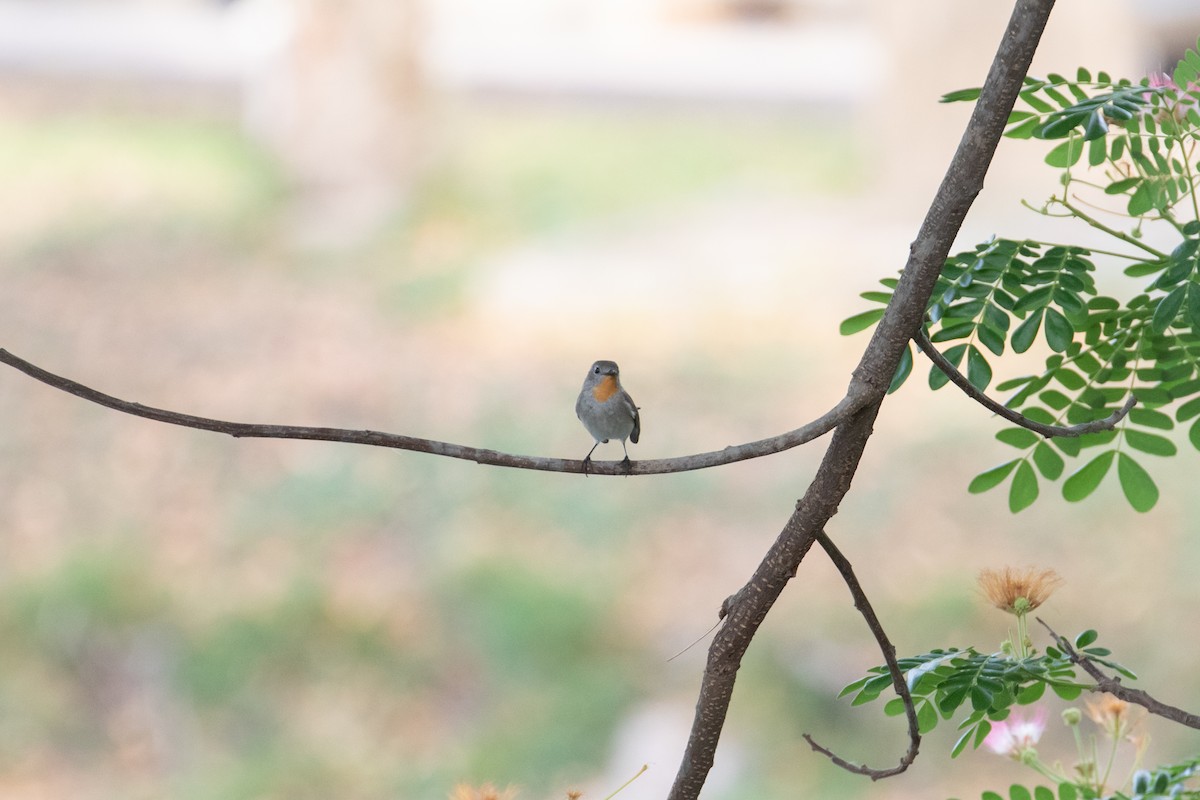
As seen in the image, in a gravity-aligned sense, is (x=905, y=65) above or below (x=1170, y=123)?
above

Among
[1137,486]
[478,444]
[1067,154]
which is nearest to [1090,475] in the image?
Answer: [1137,486]

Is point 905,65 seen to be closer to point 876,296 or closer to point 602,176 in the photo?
point 602,176

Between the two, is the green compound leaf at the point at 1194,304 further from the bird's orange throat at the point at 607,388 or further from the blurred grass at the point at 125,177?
the blurred grass at the point at 125,177

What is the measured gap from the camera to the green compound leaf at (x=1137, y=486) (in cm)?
90

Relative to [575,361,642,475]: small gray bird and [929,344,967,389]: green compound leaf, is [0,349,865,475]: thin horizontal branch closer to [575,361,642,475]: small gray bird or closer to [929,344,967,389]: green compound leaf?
[929,344,967,389]: green compound leaf

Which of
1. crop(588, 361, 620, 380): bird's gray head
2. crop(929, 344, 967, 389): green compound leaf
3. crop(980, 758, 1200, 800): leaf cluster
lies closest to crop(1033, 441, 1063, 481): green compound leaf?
crop(929, 344, 967, 389): green compound leaf

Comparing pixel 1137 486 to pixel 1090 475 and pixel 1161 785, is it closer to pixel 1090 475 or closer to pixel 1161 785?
pixel 1090 475

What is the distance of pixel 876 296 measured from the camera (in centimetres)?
87

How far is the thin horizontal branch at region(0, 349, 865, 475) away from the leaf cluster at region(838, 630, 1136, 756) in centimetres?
18

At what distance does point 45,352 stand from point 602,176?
157 centimetres

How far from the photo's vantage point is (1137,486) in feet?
2.97

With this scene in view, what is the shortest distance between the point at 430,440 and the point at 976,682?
14.1 inches

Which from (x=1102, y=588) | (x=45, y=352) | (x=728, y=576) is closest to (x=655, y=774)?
(x=728, y=576)

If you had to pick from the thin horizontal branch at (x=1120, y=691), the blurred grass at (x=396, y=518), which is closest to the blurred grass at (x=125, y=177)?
the blurred grass at (x=396, y=518)
